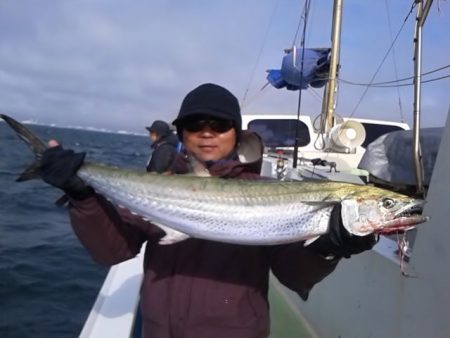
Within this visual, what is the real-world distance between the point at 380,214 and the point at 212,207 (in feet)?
2.64

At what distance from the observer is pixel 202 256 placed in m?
2.26

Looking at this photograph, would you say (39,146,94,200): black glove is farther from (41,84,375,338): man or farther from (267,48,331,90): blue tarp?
(267,48,331,90): blue tarp

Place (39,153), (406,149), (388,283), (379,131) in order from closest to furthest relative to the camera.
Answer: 1. (39,153)
2. (388,283)
3. (406,149)
4. (379,131)

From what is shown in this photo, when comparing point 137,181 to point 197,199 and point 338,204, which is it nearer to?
point 197,199

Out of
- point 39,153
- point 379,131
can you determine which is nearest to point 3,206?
point 379,131

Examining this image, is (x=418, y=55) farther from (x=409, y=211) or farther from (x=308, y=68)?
(x=308, y=68)

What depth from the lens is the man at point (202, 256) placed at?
2135 mm

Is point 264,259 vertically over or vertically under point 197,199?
under

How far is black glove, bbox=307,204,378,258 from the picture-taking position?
6.71 ft

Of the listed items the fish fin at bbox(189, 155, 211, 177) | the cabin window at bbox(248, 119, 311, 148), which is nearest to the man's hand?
the fish fin at bbox(189, 155, 211, 177)

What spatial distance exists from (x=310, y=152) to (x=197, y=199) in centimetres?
734

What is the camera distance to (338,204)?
85.4 inches

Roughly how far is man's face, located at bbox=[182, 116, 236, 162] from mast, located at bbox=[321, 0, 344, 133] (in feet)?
22.4

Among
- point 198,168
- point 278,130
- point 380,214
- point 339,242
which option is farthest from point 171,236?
Answer: point 278,130
